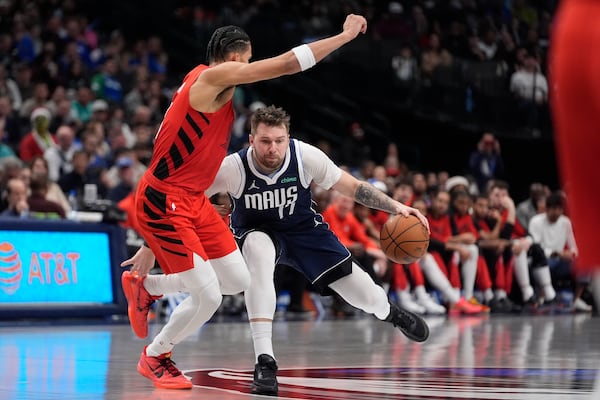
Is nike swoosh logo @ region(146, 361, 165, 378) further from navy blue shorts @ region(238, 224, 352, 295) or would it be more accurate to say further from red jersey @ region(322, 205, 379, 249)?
red jersey @ region(322, 205, 379, 249)

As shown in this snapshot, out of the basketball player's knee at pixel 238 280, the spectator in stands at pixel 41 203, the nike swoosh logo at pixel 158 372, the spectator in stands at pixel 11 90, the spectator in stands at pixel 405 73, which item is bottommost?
the nike swoosh logo at pixel 158 372

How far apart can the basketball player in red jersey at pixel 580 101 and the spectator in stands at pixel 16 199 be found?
10415mm

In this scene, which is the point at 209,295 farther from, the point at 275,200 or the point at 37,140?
the point at 37,140

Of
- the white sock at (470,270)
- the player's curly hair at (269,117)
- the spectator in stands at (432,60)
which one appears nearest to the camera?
the player's curly hair at (269,117)

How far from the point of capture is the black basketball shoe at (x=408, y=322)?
778 centimetres

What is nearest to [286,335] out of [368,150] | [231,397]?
[231,397]

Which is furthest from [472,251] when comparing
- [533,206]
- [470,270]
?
[533,206]

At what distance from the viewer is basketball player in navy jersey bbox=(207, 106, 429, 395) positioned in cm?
706

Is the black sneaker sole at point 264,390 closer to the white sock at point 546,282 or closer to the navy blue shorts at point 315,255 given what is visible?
the navy blue shorts at point 315,255

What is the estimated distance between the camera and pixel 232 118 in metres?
6.88

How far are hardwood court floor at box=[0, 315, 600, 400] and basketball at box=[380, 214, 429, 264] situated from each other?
824mm

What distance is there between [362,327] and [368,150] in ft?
31.3

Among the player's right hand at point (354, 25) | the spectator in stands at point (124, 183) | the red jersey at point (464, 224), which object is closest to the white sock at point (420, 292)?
the red jersey at point (464, 224)

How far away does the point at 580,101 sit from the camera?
3.25 m
